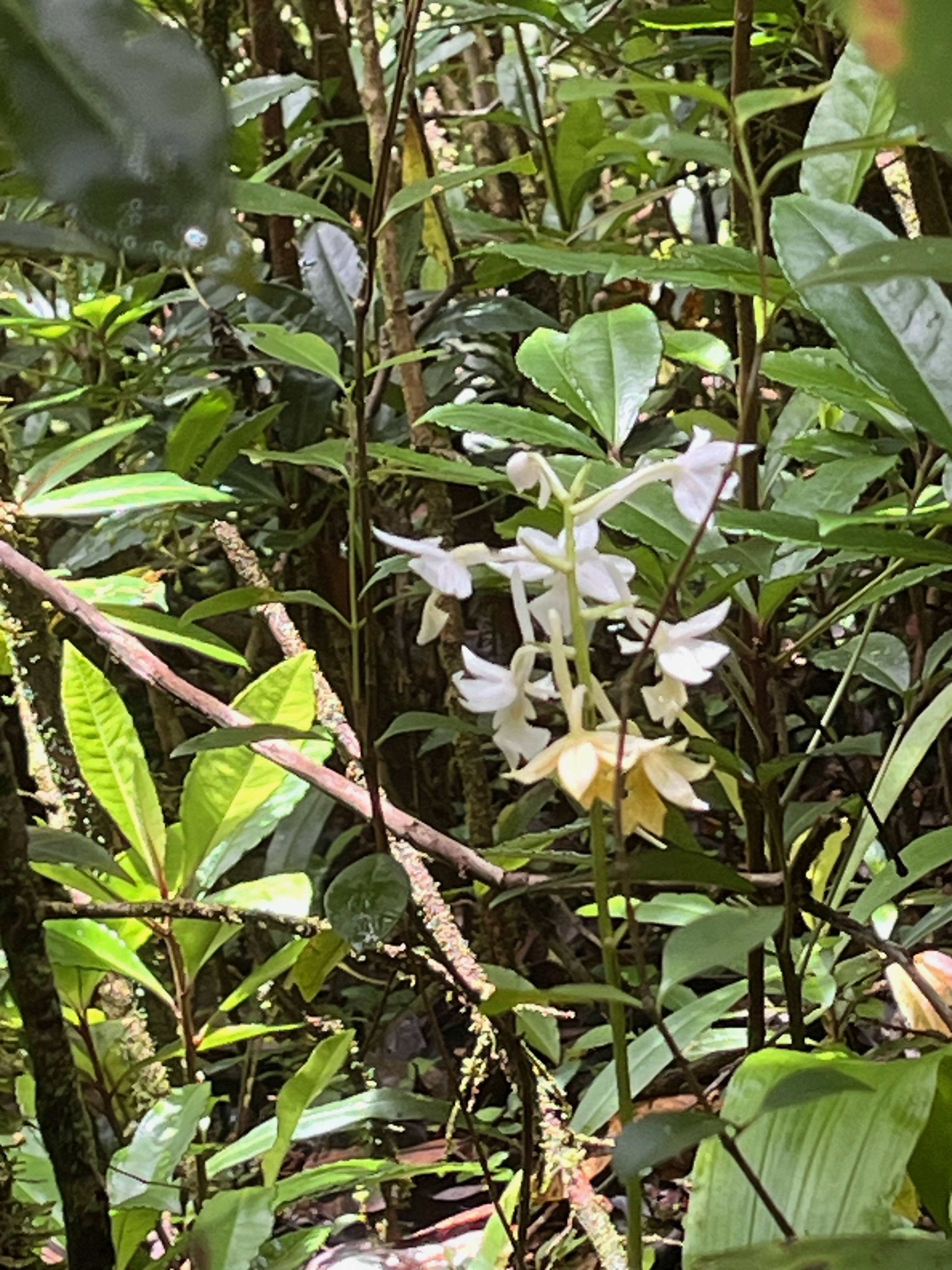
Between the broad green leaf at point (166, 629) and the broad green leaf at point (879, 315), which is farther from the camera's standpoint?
the broad green leaf at point (166, 629)

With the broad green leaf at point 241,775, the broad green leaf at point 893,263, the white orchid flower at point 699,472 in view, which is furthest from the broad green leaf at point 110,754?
the broad green leaf at point 893,263

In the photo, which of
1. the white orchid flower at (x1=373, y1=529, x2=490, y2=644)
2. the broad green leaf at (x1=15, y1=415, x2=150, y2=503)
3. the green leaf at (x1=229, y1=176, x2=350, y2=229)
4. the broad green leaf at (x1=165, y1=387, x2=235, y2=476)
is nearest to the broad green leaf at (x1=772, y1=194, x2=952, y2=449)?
the white orchid flower at (x1=373, y1=529, x2=490, y2=644)

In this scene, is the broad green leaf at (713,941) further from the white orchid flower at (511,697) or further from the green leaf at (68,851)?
the green leaf at (68,851)

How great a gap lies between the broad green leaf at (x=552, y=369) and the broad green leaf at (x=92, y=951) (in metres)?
0.35

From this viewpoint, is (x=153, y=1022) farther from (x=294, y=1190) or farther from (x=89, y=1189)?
(x=89, y=1189)

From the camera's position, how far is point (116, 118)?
33cm

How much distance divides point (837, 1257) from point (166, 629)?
432 mm

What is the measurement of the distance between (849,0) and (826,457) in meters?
0.64

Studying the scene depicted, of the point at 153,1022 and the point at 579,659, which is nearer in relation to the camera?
the point at 579,659

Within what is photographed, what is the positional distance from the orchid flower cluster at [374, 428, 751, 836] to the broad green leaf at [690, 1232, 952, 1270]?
0.12 meters

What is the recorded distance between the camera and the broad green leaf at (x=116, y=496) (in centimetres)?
61

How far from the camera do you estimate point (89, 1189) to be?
437 millimetres

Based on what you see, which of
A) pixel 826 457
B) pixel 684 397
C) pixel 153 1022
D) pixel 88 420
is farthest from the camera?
pixel 684 397

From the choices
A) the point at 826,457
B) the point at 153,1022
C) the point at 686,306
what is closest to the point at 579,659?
the point at 826,457
